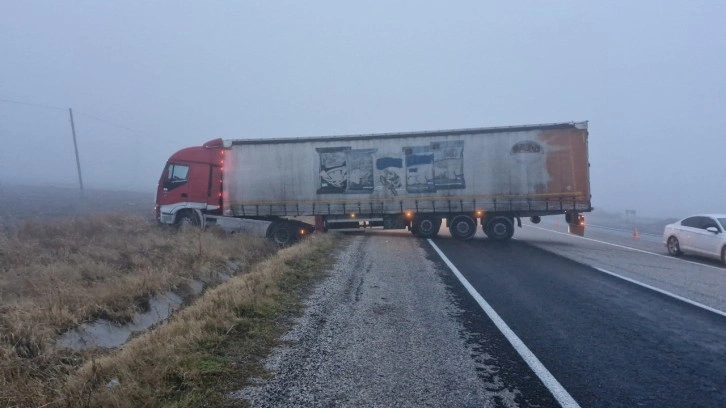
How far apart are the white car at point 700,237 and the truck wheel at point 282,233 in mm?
13096

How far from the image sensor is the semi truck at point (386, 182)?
19562 millimetres

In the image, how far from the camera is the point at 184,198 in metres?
21.2

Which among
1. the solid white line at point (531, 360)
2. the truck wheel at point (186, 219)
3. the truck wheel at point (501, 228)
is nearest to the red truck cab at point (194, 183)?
the truck wheel at point (186, 219)

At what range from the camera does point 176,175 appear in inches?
840

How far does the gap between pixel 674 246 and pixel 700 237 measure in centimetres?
116

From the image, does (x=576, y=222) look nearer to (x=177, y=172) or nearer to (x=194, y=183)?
(x=194, y=183)

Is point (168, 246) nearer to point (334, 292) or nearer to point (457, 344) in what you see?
point (334, 292)

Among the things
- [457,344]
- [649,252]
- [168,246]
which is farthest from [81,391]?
[649,252]

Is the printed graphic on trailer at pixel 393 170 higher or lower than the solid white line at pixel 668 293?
higher

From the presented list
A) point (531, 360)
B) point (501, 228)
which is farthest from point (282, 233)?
point (531, 360)

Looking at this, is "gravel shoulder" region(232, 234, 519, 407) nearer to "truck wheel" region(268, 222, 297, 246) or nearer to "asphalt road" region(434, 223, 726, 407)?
"asphalt road" region(434, 223, 726, 407)

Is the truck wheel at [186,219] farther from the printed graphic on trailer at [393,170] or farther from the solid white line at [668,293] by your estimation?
the solid white line at [668,293]

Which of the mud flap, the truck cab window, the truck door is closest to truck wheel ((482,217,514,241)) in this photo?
the mud flap

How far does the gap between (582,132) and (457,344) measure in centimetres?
1506
